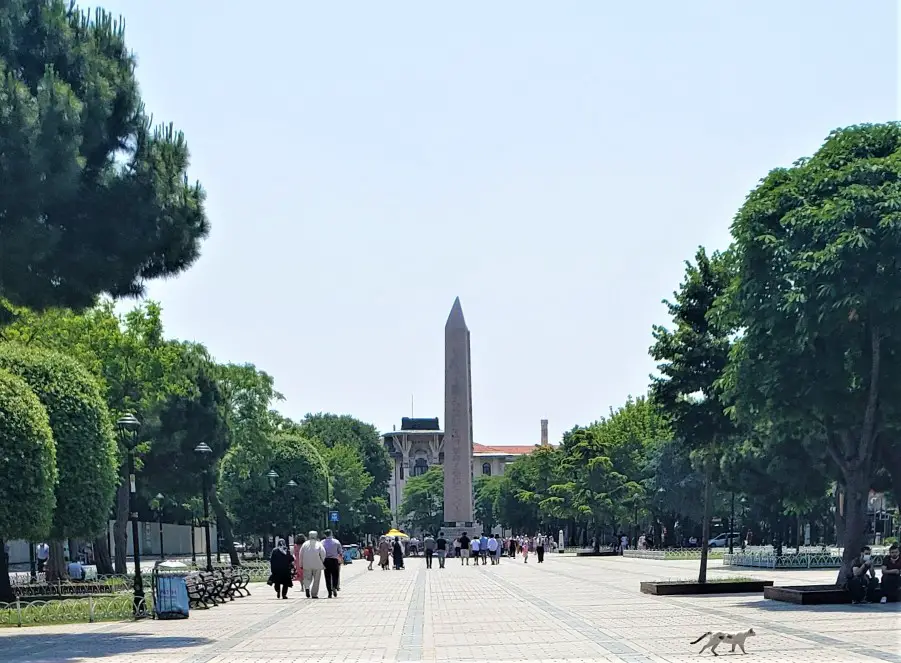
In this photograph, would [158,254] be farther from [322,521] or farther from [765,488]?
[322,521]

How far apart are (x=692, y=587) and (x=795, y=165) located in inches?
338

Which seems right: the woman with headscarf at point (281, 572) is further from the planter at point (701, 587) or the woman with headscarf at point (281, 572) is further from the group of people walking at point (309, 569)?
the planter at point (701, 587)

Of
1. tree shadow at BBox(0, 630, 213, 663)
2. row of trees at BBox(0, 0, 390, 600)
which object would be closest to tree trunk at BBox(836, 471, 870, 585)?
tree shadow at BBox(0, 630, 213, 663)

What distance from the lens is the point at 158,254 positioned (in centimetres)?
1842

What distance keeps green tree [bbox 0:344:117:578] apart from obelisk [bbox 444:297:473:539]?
112 feet

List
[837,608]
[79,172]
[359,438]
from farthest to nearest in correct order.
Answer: [359,438] < [837,608] < [79,172]

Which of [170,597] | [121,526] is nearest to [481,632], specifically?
[170,597]

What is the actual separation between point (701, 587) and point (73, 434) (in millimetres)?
15159

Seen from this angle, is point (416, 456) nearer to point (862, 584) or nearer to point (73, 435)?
point (73, 435)

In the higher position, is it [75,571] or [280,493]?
[280,493]

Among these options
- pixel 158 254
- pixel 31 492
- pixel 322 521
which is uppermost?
pixel 158 254

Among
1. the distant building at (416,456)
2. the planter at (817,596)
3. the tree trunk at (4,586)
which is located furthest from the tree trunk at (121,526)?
the distant building at (416,456)

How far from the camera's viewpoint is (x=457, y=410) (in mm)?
64688

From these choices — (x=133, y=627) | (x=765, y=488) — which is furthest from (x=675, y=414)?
(x=765, y=488)
